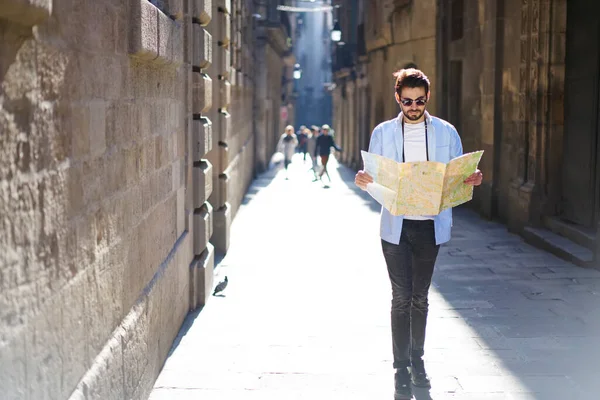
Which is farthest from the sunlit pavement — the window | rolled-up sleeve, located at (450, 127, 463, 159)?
the window

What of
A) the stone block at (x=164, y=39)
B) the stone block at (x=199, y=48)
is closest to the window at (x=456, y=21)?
the stone block at (x=199, y=48)

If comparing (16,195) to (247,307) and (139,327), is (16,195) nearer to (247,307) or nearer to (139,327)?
(139,327)

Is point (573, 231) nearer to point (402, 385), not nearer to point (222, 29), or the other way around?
point (222, 29)

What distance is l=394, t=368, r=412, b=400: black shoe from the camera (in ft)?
17.7

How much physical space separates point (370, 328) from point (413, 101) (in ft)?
8.49

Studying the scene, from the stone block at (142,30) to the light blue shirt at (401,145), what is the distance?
1.34 m

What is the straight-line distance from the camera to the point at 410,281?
18.0 ft

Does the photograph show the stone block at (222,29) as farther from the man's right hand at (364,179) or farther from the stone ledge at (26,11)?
the stone ledge at (26,11)

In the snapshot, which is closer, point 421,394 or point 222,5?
point 421,394

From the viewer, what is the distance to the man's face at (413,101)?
5242mm

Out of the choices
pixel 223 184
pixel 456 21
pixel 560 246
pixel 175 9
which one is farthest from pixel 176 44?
pixel 456 21

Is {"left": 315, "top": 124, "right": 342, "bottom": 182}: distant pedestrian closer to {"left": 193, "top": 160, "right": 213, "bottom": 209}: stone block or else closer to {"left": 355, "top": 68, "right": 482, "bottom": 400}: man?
{"left": 193, "top": 160, "right": 213, "bottom": 209}: stone block

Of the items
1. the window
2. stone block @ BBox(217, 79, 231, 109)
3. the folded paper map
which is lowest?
the folded paper map

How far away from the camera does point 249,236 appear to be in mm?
13320
